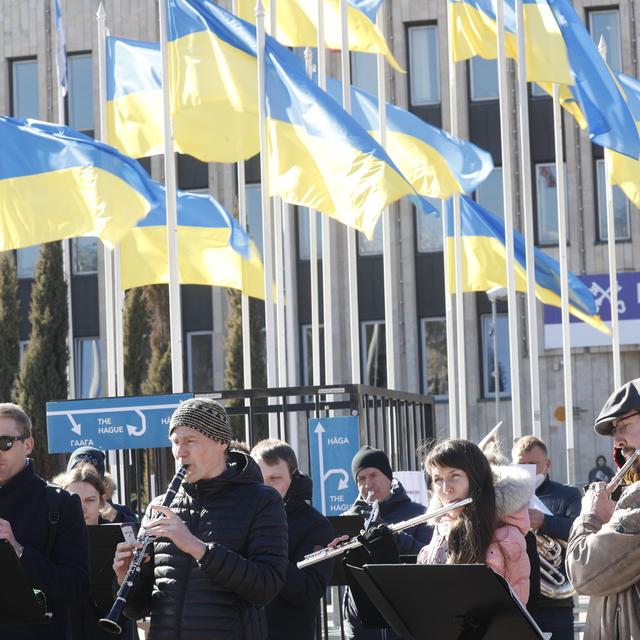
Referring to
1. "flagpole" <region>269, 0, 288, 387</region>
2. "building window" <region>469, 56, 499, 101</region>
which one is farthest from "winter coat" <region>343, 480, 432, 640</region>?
"building window" <region>469, 56, 499, 101</region>

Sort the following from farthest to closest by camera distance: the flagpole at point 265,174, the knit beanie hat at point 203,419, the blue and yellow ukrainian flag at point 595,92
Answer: the blue and yellow ukrainian flag at point 595,92 < the flagpole at point 265,174 < the knit beanie hat at point 203,419

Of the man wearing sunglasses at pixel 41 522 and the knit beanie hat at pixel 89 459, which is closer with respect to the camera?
the man wearing sunglasses at pixel 41 522

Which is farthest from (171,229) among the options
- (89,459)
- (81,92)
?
(81,92)

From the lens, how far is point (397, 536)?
24.9ft

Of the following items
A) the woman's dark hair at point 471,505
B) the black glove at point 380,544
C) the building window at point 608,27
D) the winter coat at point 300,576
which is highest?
the building window at point 608,27

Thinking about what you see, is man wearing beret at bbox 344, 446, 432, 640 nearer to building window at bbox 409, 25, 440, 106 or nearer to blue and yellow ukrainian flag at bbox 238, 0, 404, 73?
blue and yellow ukrainian flag at bbox 238, 0, 404, 73

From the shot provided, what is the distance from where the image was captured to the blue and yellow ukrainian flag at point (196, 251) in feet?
59.7

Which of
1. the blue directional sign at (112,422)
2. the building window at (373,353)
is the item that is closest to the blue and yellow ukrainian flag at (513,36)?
the blue directional sign at (112,422)

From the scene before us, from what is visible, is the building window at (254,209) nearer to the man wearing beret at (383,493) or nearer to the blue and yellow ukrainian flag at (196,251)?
the blue and yellow ukrainian flag at (196,251)

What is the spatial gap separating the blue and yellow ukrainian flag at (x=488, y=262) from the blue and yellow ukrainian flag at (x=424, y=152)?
5.00ft

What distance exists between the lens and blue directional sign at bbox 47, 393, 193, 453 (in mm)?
11789

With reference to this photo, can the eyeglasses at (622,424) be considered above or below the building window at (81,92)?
below

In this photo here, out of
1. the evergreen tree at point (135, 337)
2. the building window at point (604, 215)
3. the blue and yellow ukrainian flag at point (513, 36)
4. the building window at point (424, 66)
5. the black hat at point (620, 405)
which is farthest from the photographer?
the building window at point (424, 66)

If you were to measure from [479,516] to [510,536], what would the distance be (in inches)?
6.5
